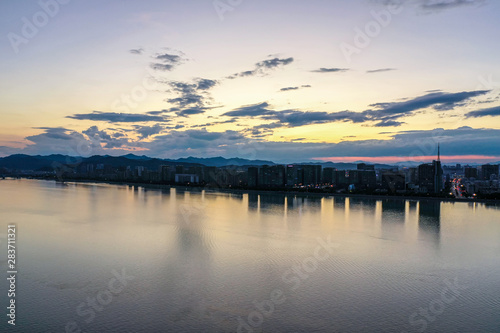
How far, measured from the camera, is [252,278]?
5.85m

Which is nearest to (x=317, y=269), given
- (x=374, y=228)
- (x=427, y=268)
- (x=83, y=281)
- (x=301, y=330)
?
(x=427, y=268)

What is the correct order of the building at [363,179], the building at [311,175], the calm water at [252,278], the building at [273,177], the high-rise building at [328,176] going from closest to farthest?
the calm water at [252,278], the building at [363,179], the building at [273,177], the building at [311,175], the high-rise building at [328,176]

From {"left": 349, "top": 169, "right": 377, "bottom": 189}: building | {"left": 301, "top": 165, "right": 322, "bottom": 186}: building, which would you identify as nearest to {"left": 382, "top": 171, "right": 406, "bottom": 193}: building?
{"left": 349, "top": 169, "right": 377, "bottom": 189}: building

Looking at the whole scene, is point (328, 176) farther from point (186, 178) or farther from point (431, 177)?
point (186, 178)

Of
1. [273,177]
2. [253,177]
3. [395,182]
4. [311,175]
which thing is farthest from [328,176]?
[395,182]

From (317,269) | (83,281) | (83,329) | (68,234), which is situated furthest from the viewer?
(68,234)

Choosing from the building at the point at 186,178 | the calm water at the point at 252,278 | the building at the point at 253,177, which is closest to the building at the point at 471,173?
the building at the point at 253,177

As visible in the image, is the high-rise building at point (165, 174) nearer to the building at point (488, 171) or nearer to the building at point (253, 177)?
the building at point (253, 177)

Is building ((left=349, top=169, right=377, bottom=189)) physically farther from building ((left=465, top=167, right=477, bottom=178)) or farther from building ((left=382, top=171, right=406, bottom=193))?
building ((left=465, top=167, right=477, bottom=178))

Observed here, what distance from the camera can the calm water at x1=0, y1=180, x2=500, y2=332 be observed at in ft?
13.9

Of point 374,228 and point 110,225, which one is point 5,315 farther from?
point 374,228

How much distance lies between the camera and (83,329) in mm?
3934

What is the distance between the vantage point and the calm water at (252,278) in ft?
13.9

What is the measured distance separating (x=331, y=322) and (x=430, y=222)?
36.3ft
